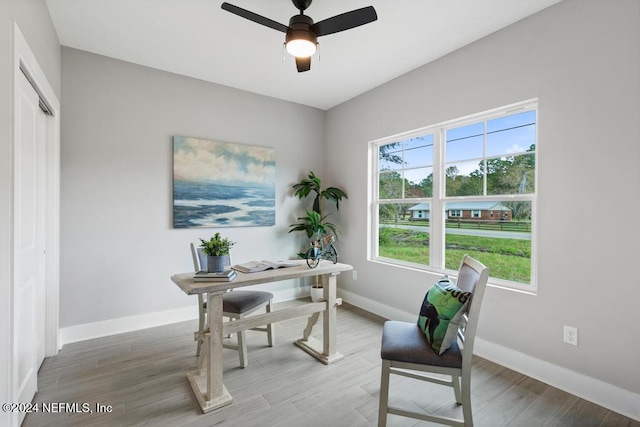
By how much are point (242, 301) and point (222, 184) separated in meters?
1.71

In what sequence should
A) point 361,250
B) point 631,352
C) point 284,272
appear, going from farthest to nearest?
point 361,250 → point 284,272 → point 631,352

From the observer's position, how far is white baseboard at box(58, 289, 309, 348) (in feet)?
9.56

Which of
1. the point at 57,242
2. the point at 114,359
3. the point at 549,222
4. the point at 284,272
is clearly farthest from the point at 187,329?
the point at 549,222

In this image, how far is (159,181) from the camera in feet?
10.9

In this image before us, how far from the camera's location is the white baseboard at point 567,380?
189 centimetres

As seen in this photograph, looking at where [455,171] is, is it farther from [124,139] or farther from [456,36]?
[124,139]

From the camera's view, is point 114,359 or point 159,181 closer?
point 114,359

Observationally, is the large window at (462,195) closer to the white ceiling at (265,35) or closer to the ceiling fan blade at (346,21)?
the white ceiling at (265,35)

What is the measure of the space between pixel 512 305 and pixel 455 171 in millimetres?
1303

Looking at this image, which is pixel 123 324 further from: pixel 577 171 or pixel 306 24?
pixel 577 171

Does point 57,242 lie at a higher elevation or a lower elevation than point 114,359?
higher

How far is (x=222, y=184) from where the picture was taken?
3.67 m

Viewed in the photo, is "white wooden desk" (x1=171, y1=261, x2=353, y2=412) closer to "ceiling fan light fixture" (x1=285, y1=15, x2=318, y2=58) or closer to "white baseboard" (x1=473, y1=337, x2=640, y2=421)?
"white baseboard" (x1=473, y1=337, x2=640, y2=421)

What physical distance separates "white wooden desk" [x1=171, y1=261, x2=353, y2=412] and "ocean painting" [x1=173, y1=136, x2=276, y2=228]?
4.79 ft
